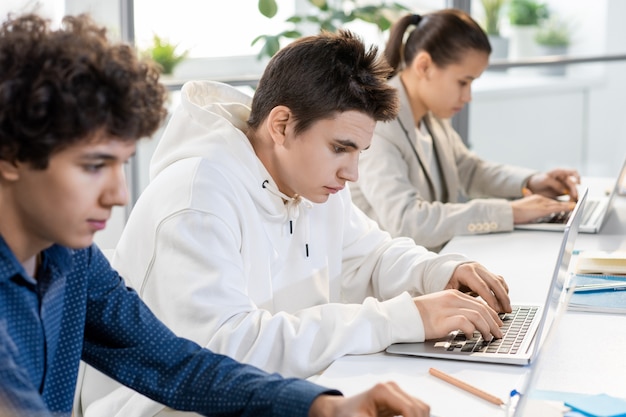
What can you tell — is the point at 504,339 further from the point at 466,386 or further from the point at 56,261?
the point at 56,261

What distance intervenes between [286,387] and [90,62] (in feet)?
1.45

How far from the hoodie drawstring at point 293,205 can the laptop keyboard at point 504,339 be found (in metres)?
0.39

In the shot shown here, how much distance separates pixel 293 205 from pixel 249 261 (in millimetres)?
186

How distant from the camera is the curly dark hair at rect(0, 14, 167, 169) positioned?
98 centimetres

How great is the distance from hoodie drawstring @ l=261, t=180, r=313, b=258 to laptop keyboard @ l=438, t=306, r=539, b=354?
0.39 metres

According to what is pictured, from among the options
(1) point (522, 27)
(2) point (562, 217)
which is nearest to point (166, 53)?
(2) point (562, 217)

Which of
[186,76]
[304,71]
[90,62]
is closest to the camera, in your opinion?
[90,62]

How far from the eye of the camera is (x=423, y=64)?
2.67 meters

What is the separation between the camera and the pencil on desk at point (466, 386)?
1.27m

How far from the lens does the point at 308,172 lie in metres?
1.69

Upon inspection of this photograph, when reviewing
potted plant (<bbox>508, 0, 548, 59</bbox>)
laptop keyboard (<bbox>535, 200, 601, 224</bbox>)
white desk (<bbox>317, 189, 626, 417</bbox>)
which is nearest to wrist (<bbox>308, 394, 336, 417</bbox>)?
white desk (<bbox>317, 189, 626, 417</bbox>)

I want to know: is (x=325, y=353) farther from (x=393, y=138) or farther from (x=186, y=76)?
(x=186, y=76)

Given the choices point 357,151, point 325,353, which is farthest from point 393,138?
point 325,353

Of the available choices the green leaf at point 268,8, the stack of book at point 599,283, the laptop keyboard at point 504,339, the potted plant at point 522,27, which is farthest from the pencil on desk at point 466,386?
the potted plant at point 522,27
